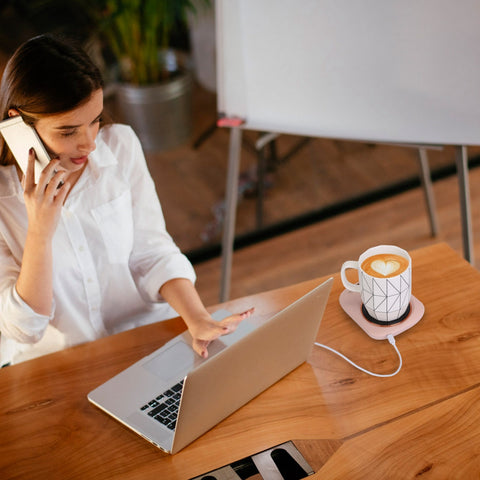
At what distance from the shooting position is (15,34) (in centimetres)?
287

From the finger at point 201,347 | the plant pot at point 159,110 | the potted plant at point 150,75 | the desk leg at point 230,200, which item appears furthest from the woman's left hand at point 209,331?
the plant pot at point 159,110

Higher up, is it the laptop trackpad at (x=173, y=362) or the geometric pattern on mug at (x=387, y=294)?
the geometric pattern on mug at (x=387, y=294)

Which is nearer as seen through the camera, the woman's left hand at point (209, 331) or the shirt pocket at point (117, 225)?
the woman's left hand at point (209, 331)

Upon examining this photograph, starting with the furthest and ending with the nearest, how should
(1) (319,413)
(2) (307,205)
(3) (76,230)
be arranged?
(2) (307,205) < (3) (76,230) < (1) (319,413)

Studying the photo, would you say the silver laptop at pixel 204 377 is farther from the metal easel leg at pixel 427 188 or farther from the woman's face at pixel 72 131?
the metal easel leg at pixel 427 188

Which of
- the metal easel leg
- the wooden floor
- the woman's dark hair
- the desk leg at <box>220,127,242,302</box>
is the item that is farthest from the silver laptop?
the metal easel leg

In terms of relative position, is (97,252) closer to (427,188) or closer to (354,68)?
(354,68)

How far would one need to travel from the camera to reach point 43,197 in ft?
3.56

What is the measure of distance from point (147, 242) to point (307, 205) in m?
1.38

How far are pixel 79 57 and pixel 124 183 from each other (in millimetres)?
273

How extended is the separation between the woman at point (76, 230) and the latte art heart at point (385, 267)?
0.24 metres

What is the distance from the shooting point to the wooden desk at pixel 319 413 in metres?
0.88

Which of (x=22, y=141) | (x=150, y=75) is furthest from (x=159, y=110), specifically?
(x=22, y=141)

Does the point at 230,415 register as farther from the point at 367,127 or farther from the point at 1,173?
the point at 367,127
